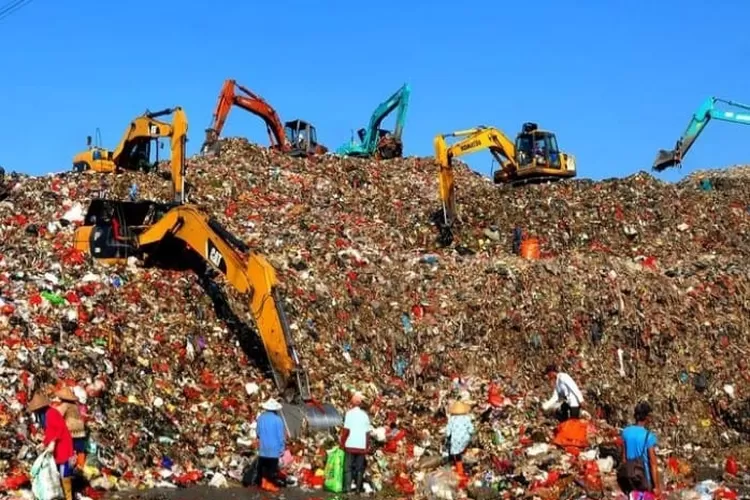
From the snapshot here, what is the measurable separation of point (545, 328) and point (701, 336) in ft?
8.12

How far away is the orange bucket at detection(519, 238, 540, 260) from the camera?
18016 mm

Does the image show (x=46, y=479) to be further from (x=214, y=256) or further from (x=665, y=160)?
(x=665, y=160)

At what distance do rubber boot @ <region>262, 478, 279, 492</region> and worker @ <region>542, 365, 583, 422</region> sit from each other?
13.1 feet

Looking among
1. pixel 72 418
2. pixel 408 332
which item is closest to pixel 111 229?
pixel 408 332

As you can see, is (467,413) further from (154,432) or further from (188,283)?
(188,283)

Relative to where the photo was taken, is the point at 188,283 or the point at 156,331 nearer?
the point at 156,331

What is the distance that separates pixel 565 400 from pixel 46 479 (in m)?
6.46

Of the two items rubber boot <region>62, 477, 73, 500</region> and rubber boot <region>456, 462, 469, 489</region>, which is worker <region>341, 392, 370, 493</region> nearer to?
rubber boot <region>456, 462, 469, 489</region>

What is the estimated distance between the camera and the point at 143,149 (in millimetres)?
20281

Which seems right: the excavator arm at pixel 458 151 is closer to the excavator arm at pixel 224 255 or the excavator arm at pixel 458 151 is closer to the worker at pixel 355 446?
the excavator arm at pixel 224 255

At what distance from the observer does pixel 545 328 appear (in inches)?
557

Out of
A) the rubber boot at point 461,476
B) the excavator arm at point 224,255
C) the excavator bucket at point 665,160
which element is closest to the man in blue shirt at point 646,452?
the rubber boot at point 461,476

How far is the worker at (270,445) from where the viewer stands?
9188mm

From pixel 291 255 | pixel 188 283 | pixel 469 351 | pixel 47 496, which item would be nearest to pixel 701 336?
pixel 469 351
